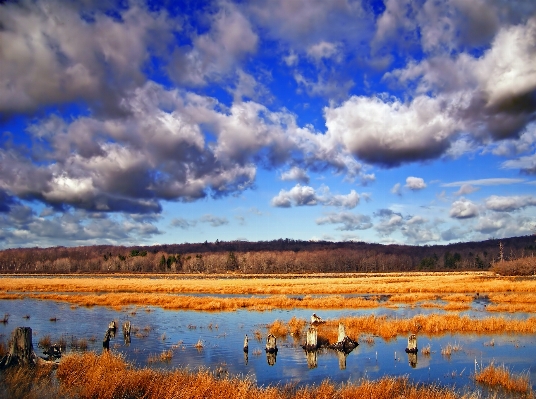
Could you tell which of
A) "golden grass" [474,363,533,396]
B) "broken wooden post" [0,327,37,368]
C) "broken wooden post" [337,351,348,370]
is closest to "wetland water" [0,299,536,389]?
"broken wooden post" [337,351,348,370]

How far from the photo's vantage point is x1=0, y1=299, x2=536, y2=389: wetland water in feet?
53.1

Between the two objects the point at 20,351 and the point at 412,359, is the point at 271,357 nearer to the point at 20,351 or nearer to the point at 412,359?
the point at 412,359

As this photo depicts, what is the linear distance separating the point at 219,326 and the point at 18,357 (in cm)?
1514

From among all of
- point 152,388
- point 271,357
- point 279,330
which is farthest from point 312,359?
point 152,388

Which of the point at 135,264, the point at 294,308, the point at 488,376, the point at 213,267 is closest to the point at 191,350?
the point at 488,376

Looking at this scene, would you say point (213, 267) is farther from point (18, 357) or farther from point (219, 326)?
point (18, 357)

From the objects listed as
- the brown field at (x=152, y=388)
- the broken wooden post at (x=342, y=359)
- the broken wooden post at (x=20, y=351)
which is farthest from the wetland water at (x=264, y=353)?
the broken wooden post at (x=20, y=351)

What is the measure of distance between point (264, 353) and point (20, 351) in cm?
1004

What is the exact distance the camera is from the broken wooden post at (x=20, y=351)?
1423 centimetres

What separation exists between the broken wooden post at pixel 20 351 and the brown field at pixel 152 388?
759 mm

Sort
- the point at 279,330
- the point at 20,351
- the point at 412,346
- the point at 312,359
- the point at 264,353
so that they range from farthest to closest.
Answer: the point at 279,330 < the point at 264,353 < the point at 412,346 < the point at 312,359 < the point at 20,351

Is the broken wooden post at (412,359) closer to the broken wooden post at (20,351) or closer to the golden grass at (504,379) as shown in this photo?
the golden grass at (504,379)

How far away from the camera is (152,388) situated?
39.3ft

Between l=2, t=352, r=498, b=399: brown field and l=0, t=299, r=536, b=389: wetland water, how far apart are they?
2593 millimetres
